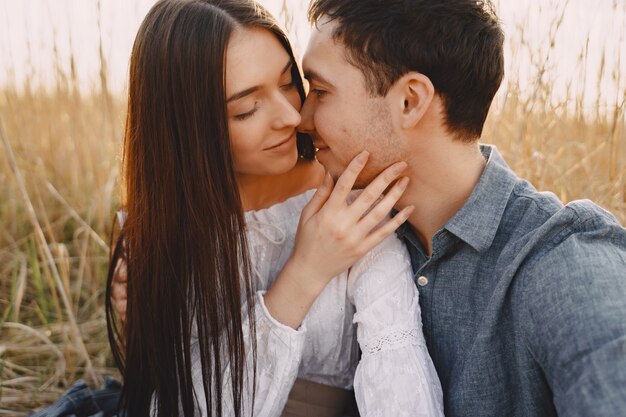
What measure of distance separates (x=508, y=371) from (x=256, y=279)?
84 centimetres

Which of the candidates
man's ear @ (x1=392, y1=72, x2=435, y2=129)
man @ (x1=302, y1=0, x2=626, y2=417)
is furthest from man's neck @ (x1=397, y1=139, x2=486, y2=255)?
man's ear @ (x1=392, y1=72, x2=435, y2=129)

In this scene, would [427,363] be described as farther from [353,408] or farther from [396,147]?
[396,147]

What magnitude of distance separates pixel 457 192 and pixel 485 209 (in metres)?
0.13

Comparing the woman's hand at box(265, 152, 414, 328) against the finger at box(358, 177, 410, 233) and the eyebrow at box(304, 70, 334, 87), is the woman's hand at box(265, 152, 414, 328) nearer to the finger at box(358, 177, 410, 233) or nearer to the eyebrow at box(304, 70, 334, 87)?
the finger at box(358, 177, 410, 233)

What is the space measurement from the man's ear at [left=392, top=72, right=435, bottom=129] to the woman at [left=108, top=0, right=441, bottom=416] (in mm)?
159

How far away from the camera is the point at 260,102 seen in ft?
6.19

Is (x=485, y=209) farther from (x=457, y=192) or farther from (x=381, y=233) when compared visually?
(x=381, y=233)

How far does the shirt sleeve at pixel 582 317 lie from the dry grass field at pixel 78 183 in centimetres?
91

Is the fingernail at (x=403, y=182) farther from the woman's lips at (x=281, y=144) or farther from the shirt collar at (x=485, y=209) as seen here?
the woman's lips at (x=281, y=144)

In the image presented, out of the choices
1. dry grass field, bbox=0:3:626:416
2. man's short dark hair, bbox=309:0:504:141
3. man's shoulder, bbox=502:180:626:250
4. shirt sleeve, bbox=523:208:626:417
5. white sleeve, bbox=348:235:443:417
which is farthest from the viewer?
dry grass field, bbox=0:3:626:416

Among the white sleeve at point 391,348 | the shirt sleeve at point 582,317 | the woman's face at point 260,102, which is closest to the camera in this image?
the shirt sleeve at point 582,317

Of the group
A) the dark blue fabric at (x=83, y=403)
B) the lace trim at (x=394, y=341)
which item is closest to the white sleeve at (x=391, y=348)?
the lace trim at (x=394, y=341)

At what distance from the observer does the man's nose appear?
190cm

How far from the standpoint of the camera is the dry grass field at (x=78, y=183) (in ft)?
7.75
